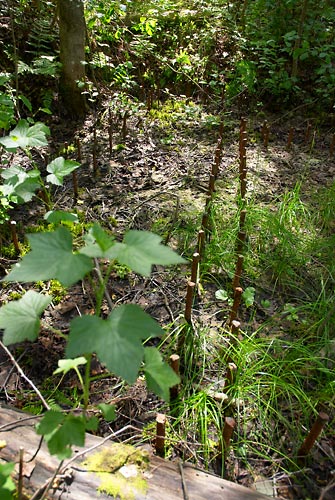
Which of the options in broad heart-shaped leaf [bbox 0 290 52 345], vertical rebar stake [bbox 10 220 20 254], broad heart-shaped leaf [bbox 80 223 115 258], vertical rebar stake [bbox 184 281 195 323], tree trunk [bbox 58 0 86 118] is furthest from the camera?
tree trunk [bbox 58 0 86 118]

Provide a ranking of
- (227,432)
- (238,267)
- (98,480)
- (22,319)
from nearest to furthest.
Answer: (22,319)
(98,480)
(227,432)
(238,267)

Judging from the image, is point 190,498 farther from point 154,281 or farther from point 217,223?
point 217,223

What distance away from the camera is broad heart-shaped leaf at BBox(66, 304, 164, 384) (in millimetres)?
903

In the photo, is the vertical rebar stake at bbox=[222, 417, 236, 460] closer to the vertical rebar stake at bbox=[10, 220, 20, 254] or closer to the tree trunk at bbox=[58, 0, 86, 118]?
the vertical rebar stake at bbox=[10, 220, 20, 254]

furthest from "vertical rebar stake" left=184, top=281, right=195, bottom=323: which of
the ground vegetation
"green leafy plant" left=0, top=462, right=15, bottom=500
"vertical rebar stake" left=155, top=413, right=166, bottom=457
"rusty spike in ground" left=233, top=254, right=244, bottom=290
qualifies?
"green leafy plant" left=0, top=462, right=15, bottom=500

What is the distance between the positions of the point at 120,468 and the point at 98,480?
0.31 ft

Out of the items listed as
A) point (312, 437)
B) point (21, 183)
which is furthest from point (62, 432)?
point (21, 183)

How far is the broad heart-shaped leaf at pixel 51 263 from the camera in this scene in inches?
37.6

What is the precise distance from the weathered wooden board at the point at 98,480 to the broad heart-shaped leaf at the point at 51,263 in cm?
83

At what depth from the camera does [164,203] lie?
3170 mm

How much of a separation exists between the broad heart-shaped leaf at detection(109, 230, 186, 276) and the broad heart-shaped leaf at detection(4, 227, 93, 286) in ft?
0.29

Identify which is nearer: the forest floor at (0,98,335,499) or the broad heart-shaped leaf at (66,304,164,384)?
the broad heart-shaped leaf at (66,304,164,384)

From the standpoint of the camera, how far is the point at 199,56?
497 centimetres

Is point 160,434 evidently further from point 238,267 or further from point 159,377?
point 238,267
